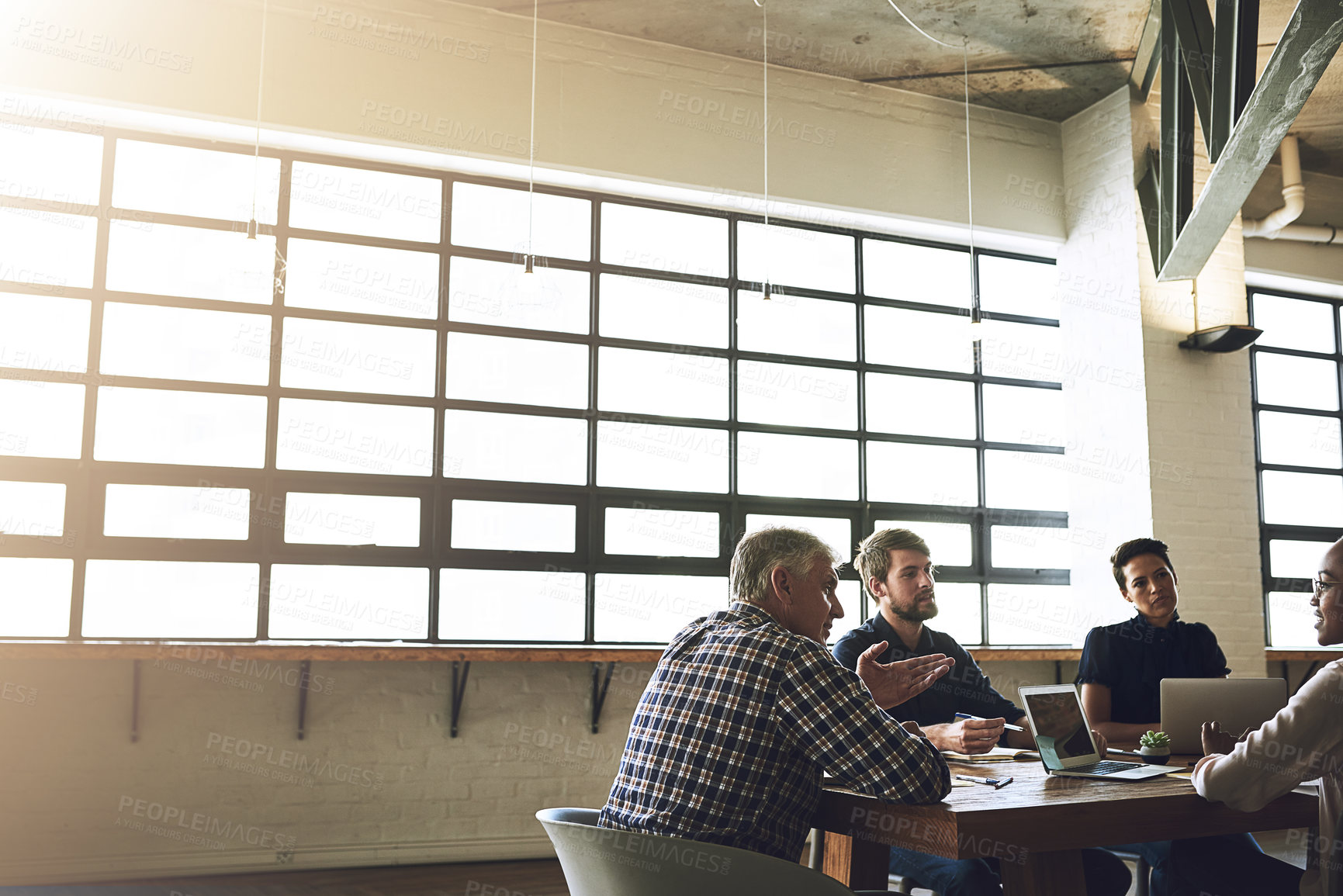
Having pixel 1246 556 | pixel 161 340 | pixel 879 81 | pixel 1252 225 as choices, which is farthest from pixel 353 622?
pixel 1252 225

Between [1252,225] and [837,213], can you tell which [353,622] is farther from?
[1252,225]

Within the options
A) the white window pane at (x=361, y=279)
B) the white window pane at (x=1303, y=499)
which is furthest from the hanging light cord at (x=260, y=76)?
the white window pane at (x=1303, y=499)

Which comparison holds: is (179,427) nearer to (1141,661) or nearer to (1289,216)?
(1141,661)

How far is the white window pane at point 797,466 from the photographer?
5.66m

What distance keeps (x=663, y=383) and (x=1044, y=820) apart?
385cm

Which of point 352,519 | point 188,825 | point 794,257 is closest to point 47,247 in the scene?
point 352,519

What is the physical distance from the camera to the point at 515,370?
526 centimetres

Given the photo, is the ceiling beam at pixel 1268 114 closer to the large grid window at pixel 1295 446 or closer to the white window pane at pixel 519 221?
the large grid window at pixel 1295 446

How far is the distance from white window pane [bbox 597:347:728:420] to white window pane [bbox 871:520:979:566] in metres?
1.29

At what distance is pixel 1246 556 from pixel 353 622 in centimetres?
479

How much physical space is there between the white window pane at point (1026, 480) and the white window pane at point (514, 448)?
2.49m

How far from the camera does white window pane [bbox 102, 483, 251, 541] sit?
15.1ft

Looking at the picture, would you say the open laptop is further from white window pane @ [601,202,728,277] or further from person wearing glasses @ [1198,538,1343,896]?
white window pane @ [601,202,728,277]

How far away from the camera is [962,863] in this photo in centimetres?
253
